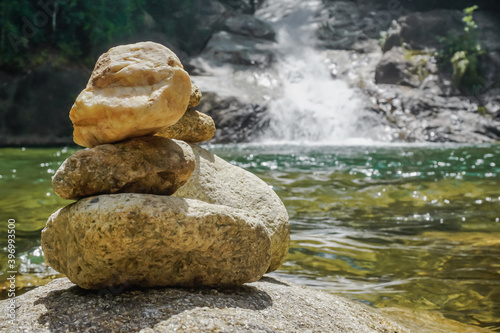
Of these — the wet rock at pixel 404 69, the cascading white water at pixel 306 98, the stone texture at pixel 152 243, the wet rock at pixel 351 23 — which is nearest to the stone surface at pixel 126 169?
the stone texture at pixel 152 243

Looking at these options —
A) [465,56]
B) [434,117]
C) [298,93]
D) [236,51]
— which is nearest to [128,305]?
[434,117]

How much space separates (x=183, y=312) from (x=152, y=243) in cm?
42

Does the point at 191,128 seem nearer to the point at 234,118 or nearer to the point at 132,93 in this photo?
the point at 132,93

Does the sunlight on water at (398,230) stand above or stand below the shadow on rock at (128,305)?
below

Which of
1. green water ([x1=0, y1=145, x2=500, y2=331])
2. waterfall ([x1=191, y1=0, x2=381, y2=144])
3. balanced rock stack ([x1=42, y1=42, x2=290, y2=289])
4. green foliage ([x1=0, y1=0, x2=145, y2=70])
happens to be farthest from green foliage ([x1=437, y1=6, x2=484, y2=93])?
balanced rock stack ([x1=42, y1=42, x2=290, y2=289])

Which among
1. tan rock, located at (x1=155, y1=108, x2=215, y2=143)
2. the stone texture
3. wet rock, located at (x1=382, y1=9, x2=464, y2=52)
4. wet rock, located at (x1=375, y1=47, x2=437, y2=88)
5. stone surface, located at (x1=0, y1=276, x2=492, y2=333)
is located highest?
wet rock, located at (x1=382, y1=9, x2=464, y2=52)

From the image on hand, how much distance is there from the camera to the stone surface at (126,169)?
9.69ft

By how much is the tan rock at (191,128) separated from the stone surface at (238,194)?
4.9 inches

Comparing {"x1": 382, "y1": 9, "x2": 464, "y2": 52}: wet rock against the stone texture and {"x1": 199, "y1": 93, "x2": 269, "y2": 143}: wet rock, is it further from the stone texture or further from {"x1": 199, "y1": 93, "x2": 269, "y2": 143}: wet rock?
the stone texture

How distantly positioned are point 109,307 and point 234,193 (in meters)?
1.48

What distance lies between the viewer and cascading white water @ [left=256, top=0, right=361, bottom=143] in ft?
67.5

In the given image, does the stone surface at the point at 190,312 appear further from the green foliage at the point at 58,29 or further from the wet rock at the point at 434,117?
the green foliage at the point at 58,29

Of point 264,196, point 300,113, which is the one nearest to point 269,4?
point 300,113

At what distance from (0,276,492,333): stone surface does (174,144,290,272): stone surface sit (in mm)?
495
